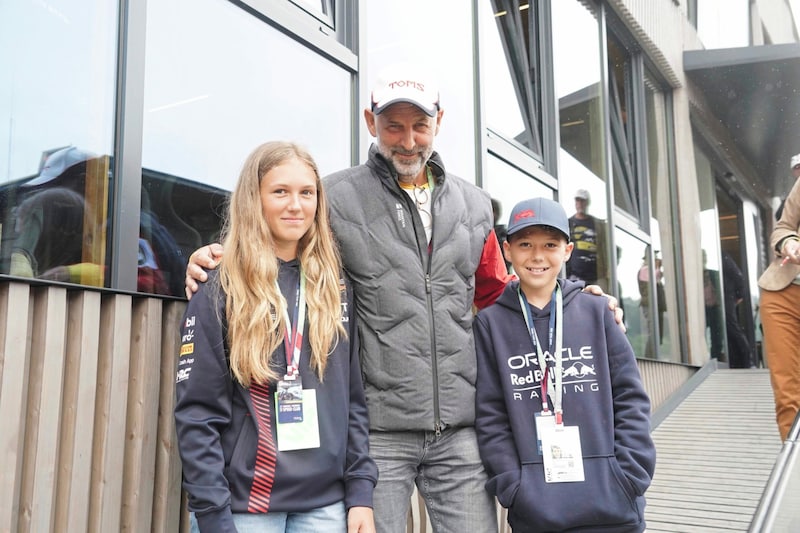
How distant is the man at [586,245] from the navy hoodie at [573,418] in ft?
13.5

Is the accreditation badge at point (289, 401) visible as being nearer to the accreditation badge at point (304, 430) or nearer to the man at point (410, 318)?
the accreditation badge at point (304, 430)

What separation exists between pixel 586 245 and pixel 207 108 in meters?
4.72

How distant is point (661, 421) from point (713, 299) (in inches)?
166

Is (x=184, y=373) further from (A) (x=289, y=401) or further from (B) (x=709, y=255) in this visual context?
(B) (x=709, y=255)

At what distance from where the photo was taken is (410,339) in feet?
7.66

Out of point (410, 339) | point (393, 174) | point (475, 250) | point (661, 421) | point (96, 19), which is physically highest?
point (96, 19)

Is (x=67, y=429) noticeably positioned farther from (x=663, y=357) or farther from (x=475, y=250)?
(x=663, y=357)

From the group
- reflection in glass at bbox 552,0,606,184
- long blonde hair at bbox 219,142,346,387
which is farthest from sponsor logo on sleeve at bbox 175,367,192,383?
reflection in glass at bbox 552,0,606,184

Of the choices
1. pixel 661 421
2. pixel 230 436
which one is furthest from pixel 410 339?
pixel 661 421

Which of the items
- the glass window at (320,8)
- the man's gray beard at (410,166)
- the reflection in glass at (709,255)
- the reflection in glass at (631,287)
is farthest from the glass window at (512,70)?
the reflection in glass at (709,255)

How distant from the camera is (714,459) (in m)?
6.43

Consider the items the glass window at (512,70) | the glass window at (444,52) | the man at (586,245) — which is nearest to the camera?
the glass window at (444,52)

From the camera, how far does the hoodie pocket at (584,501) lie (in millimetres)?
2191

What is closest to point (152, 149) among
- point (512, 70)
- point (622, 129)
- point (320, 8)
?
point (320, 8)
